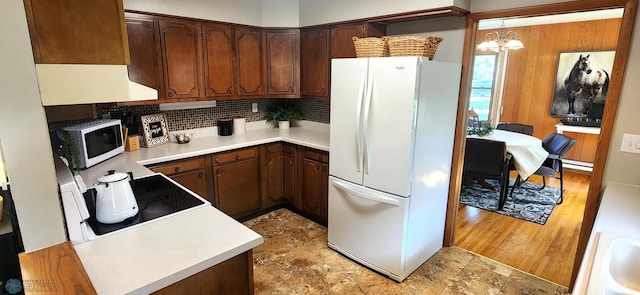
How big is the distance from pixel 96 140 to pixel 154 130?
2.48ft

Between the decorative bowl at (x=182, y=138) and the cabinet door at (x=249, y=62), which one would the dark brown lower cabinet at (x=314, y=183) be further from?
the decorative bowl at (x=182, y=138)

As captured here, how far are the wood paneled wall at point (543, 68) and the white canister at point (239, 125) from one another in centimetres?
438

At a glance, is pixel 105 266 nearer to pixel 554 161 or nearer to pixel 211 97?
pixel 211 97

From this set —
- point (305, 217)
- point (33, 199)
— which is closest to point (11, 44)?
point (33, 199)

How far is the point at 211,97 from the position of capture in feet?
10.7

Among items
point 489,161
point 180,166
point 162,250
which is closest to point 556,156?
point 489,161

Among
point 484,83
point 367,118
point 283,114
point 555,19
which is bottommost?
point 283,114

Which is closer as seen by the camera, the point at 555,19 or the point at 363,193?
the point at 363,193

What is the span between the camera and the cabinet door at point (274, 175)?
352cm

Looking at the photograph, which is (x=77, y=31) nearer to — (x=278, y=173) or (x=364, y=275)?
(x=364, y=275)

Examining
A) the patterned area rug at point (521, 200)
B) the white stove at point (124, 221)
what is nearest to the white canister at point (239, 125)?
the white stove at point (124, 221)

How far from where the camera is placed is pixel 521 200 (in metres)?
4.20

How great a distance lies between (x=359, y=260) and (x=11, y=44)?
97.0 inches

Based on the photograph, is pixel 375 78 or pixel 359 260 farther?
pixel 359 260
